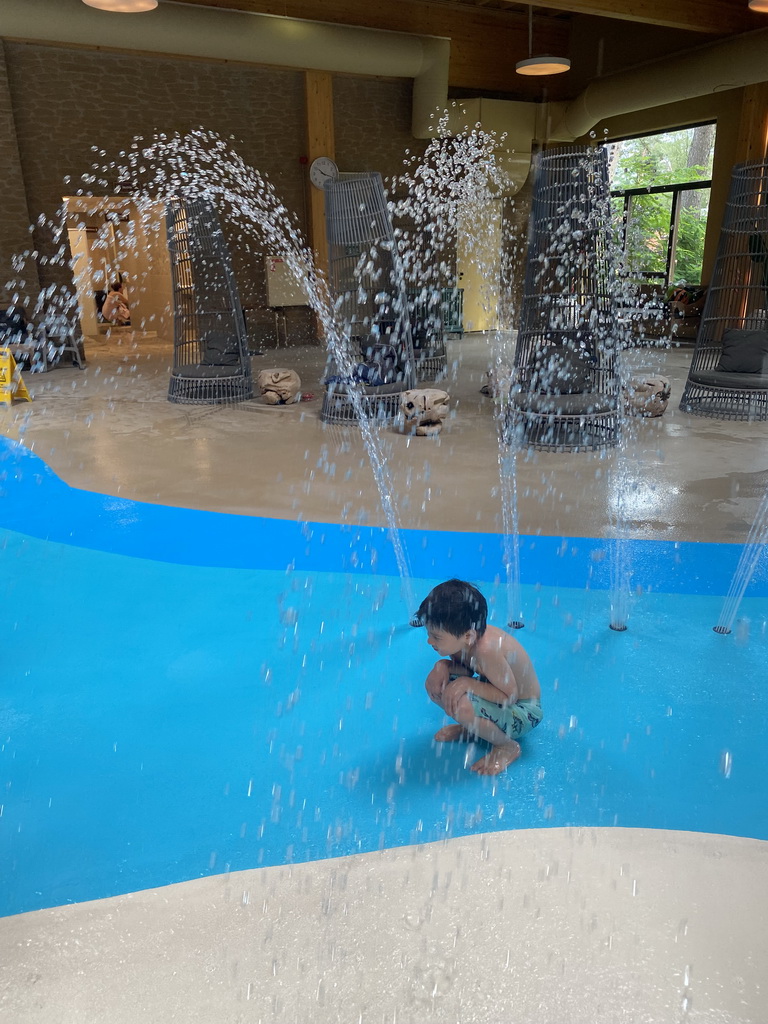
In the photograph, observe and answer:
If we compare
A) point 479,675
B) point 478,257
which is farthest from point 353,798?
point 478,257

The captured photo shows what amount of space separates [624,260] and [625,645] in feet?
39.0

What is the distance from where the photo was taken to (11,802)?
2.10 metres

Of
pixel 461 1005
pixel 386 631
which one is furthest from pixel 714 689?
pixel 461 1005

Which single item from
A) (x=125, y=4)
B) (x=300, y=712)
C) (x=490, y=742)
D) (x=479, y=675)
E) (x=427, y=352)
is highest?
(x=125, y=4)

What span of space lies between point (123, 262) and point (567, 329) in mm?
12189

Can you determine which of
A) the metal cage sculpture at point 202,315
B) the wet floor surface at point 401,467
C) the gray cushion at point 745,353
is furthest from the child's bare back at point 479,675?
the metal cage sculpture at point 202,315

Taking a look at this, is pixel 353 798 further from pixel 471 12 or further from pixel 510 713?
pixel 471 12

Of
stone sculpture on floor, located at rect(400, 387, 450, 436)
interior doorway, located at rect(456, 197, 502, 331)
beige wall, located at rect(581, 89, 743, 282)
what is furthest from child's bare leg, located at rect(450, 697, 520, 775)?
→ interior doorway, located at rect(456, 197, 502, 331)

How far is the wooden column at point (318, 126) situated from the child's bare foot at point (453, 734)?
8.91 metres

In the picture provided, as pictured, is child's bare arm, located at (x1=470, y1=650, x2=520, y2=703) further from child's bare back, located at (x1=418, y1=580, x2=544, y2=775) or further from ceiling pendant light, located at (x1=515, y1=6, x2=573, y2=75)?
ceiling pendant light, located at (x1=515, y1=6, x2=573, y2=75)

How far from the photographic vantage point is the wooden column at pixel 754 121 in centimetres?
933

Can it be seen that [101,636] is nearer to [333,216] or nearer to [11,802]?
[11,802]

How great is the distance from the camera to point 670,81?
9.75m

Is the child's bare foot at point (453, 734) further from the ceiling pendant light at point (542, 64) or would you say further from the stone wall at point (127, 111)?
the stone wall at point (127, 111)
